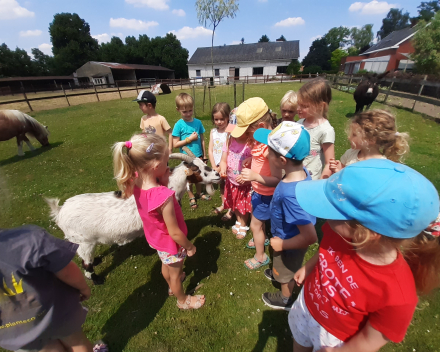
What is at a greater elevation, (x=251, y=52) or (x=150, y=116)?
(x=251, y=52)

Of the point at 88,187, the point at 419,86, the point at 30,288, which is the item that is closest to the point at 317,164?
the point at 30,288

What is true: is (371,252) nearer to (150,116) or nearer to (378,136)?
(378,136)

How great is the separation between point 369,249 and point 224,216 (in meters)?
3.68

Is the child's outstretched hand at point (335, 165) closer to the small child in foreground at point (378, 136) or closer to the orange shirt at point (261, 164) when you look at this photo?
the small child in foreground at point (378, 136)

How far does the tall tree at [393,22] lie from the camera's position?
8806 cm

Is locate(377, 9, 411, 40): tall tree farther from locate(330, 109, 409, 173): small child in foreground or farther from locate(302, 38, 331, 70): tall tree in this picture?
locate(330, 109, 409, 173): small child in foreground

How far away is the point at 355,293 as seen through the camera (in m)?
1.25

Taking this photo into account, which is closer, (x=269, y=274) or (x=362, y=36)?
(x=269, y=274)

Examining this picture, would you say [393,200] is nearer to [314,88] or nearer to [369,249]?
[369,249]

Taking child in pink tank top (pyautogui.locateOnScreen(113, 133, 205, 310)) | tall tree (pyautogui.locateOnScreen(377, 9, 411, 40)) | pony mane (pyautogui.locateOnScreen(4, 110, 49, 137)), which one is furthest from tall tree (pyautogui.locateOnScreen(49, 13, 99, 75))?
tall tree (pyautogui.locateOnScreen(377, 9, 411, 40))

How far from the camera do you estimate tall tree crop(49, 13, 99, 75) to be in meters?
60.5

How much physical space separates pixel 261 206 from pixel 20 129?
1224cm

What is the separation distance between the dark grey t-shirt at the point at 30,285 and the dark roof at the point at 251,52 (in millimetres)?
61989

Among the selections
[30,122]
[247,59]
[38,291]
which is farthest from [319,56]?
[38,291]
